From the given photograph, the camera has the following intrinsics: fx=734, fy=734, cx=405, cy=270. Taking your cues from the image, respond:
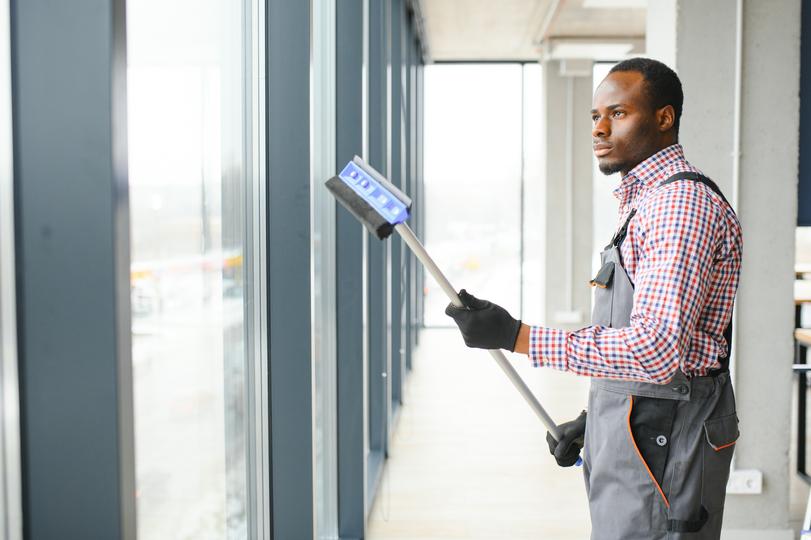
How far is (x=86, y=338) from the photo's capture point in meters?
0.62

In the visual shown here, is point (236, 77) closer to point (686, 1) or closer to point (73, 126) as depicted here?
point (73, 126)

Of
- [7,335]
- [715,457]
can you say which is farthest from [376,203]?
[715,457]

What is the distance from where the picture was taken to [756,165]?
247 centimetres

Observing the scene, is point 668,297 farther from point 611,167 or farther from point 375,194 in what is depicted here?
point 375,194

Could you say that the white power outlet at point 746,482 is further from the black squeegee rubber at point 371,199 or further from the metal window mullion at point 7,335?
the metal window mullion at point 7,335

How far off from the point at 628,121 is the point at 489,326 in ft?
1.39

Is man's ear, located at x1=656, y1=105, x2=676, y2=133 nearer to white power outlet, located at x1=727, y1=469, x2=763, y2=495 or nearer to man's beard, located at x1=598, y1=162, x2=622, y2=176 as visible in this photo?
man's beard, located at x1=598, y1=162, x2=622, y2=176

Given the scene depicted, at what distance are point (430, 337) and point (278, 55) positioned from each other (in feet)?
18.7

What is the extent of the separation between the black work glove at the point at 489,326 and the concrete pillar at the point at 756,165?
1.66 m

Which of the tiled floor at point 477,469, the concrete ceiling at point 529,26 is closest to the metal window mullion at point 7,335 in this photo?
the tiled floor at point 477,469

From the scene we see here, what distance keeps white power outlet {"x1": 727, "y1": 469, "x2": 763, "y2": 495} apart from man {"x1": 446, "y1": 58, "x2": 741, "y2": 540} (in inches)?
56.7

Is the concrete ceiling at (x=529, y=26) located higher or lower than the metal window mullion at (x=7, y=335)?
higher

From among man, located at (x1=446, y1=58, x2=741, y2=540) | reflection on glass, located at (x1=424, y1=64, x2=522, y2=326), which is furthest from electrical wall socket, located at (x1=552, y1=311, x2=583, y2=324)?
man, located at (x1=446, y1=58, x2=741, y2=540)

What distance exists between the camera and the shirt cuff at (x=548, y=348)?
3.46 feet
